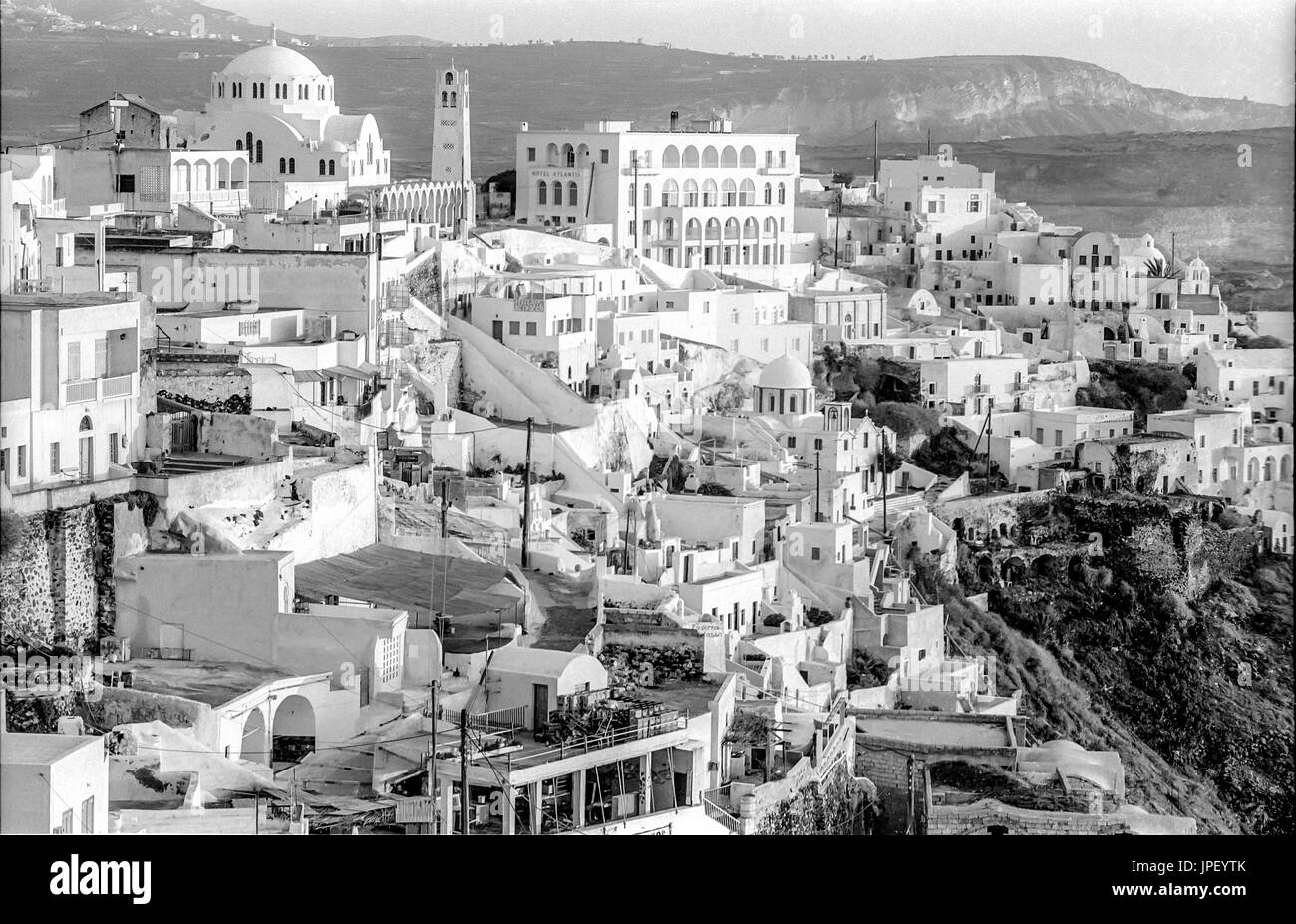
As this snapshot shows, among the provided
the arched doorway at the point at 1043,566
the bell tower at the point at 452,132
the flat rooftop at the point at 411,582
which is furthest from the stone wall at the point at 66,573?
the bell tower at the point at 452,132

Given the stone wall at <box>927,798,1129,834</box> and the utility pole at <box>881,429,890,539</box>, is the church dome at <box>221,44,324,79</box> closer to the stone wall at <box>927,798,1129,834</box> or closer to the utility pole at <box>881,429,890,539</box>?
the utility pole at <box>881,429,890,539</box>

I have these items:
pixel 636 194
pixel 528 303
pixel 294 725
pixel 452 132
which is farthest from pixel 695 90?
pixel 294 725

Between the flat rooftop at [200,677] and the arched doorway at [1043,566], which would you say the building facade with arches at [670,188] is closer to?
the arched doorway at [1043,566]

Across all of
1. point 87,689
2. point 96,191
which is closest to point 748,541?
point 87,689

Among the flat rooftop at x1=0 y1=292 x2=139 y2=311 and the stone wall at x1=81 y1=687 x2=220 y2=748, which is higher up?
the flat rooftop at x1=0 y1=292 x2=139 y2=311

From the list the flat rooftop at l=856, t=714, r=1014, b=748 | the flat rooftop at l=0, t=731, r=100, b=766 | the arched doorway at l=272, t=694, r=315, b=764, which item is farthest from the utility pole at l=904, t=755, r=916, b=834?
the flat rooftop at l=0, t=731, r=100, b=766

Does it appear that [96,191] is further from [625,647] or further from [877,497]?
[625,647]
